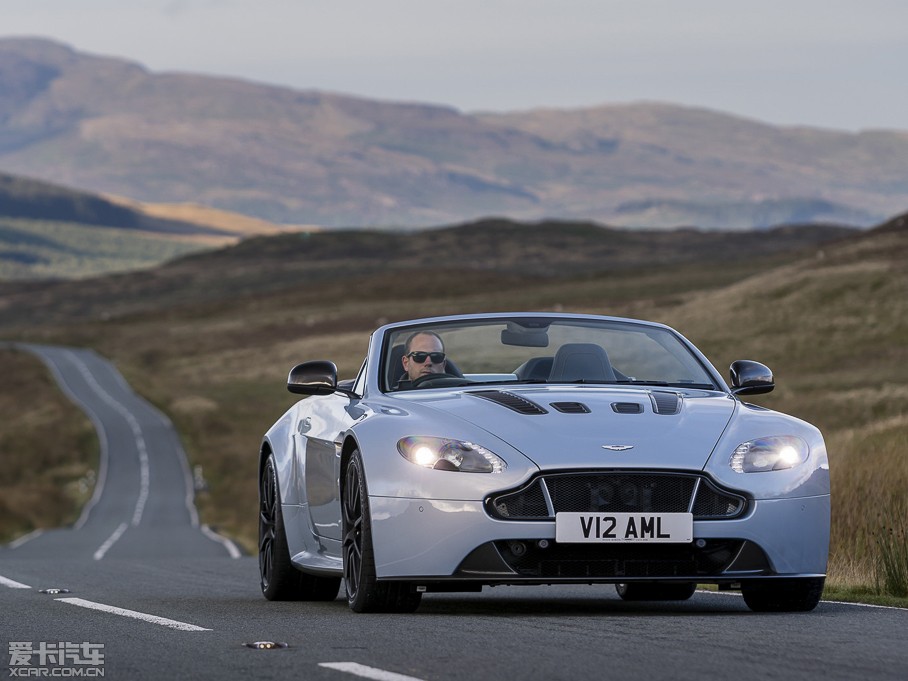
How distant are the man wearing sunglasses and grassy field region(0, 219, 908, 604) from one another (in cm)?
314

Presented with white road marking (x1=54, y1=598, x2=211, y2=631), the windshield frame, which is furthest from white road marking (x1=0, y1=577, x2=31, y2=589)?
the windshield frame

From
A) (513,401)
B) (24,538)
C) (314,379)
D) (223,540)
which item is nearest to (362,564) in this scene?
(513,401)

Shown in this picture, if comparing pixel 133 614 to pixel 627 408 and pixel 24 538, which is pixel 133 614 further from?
pixel 24 538

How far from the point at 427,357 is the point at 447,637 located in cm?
282

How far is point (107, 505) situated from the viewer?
308 feet

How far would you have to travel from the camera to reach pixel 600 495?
8.42 m

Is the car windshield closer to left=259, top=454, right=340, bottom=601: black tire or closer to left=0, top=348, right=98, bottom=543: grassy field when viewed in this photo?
left=259, top=454, right=340, bottom=601: black tire

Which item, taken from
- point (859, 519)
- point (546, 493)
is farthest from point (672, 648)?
point (859, 519)

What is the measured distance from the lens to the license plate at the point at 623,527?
8.37 metres

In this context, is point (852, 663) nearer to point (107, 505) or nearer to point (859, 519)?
point (859, 519)

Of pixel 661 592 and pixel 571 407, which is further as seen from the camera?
pixel 661 592

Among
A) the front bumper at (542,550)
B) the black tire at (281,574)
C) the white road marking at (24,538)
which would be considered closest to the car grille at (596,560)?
the front bumper at (542,550)

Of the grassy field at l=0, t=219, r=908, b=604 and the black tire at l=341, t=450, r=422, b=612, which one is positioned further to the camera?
the grassy field at l=0, t=219, r=908, b=604

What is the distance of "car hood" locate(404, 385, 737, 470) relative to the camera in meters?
8.43
